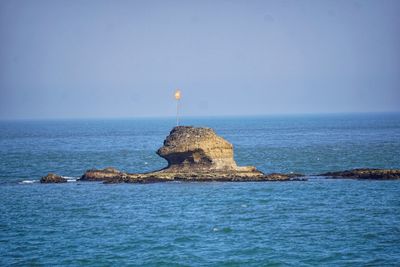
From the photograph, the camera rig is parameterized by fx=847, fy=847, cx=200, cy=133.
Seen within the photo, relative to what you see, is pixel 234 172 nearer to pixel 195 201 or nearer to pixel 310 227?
pixel 195 201

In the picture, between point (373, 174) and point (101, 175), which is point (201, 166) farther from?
point (373, 174)

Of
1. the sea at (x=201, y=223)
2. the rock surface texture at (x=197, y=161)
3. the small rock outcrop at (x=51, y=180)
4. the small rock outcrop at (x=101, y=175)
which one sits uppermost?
the rock surface texture at (x=197, y=161)

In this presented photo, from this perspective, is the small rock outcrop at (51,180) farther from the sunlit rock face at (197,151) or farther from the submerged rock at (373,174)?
the submerged rock at (373,174)

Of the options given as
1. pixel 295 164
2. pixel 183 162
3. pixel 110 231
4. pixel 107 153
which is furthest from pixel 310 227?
pixel 107 153

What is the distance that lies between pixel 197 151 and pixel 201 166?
6.59 feet

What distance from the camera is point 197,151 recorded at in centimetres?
6550

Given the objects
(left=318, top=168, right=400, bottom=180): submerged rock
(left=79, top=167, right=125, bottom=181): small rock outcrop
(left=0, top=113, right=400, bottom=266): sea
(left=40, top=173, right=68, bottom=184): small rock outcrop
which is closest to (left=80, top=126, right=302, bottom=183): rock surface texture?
(left=79, top=167, right=125, bottom=181): small rock outcrop

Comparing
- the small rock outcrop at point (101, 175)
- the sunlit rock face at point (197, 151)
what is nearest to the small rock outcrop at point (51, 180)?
the small rock outcrop at point (101, 175)

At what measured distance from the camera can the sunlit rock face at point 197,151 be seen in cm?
6550

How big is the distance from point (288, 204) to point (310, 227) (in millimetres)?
Answer: 8123

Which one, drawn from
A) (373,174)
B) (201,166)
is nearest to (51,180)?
(201,166)

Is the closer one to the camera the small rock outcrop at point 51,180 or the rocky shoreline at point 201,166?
→ the rocky shoreline at point 201,166

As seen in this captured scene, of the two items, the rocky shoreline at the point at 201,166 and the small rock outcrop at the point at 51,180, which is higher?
the rocky shoreline at the point at 201,166

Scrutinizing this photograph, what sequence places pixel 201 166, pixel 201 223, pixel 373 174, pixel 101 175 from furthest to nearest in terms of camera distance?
pixel 101 175 < pixel 201 166 < pixel 373 174 < pixel 201 223
